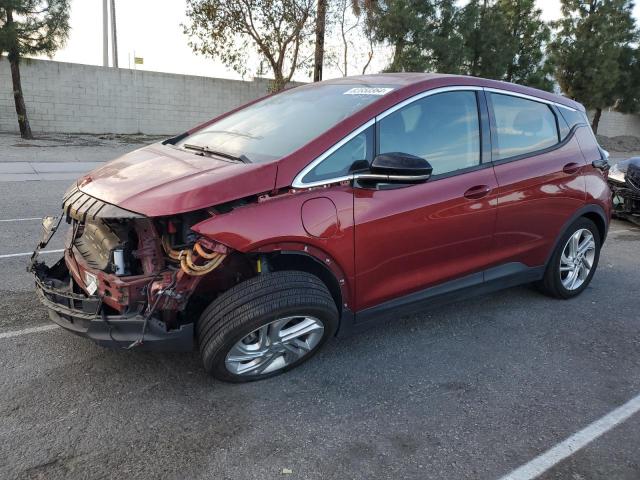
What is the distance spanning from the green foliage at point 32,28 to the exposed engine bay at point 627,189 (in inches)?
622

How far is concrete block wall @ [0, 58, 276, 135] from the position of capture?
20.0m

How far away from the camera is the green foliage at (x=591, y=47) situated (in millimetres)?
28609

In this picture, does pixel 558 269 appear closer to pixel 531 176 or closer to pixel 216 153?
pixel 531 176

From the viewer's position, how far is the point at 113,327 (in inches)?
111

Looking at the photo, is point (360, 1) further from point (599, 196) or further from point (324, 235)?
point (324, 235)

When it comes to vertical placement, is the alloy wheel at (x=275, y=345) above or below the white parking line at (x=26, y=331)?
above

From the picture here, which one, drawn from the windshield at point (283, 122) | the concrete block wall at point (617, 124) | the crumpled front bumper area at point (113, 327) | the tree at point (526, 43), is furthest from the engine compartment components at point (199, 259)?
the concrete block wall at point (617, 124)

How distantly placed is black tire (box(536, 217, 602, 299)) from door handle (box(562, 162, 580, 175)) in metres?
0.45

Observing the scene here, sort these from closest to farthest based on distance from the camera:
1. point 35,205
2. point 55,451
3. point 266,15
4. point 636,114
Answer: point 55,451 < point 35,205 < point 266,15 < point 636,114

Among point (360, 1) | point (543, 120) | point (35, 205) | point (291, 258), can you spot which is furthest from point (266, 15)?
point (291, 258)

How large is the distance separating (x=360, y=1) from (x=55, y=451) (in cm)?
2110

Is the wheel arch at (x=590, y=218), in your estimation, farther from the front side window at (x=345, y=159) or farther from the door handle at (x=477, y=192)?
the front side window at (x=345, y=159)

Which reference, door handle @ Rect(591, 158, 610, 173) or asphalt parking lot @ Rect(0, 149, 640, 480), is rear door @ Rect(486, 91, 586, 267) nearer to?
door handle @ Rect(591, 158, 610, 173)

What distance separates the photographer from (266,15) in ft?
67.8
